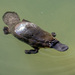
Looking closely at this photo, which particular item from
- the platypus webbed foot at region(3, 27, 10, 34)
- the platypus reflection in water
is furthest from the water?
the platypus reflection in water

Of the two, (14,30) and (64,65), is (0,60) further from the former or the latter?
(64,65)

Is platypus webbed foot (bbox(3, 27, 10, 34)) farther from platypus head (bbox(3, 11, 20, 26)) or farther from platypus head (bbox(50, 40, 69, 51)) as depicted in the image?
platypus head (bbox(50, 40, 69, 51))

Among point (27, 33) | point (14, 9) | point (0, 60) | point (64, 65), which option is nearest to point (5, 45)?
point (0, 60)

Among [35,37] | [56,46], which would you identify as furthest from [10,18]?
[56,46]

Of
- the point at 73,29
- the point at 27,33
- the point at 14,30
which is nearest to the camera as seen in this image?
the point at 27,33

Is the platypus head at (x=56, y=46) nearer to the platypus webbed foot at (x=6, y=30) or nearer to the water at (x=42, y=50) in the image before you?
the water at (x=42, y=50)

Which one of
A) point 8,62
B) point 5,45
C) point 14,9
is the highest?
point 14,9

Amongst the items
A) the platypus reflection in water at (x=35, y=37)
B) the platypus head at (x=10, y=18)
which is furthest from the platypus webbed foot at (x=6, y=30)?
the platypus reflection in water at (x=35, y=37)
